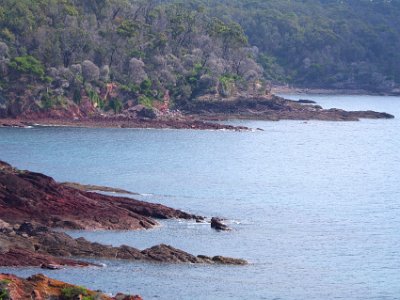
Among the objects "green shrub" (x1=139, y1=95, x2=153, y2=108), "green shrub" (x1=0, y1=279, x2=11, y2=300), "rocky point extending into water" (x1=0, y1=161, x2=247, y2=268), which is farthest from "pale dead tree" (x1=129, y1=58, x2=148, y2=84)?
"green shrub" (x1=0, y1=279, x2=11, y2=300)

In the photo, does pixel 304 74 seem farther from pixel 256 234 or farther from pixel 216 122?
pixel 256 234

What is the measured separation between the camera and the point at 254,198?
5906 cm

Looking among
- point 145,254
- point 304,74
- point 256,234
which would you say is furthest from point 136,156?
point 304,74

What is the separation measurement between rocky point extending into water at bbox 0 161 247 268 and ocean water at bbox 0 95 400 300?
85 centimetres

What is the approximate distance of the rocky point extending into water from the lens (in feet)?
129

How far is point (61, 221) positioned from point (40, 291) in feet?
54.9

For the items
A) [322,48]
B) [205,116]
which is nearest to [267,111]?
[205,116]

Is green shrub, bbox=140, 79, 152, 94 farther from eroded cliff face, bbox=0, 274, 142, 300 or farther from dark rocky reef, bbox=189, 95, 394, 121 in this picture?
eroded cliff face, bbox=0, 274, 142, 300

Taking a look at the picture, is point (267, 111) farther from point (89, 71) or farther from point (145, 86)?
point (89, 71)

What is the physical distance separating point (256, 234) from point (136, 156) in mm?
28933

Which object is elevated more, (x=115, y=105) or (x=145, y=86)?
(x=145, y=86)

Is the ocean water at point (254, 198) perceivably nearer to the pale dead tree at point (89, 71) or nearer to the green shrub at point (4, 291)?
the green shrub at point (4, 291)

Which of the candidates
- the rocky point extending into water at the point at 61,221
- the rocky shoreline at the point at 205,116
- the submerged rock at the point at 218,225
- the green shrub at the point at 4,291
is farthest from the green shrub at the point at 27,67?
the green shrub at the point at 4,291

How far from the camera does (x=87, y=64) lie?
324 feet
